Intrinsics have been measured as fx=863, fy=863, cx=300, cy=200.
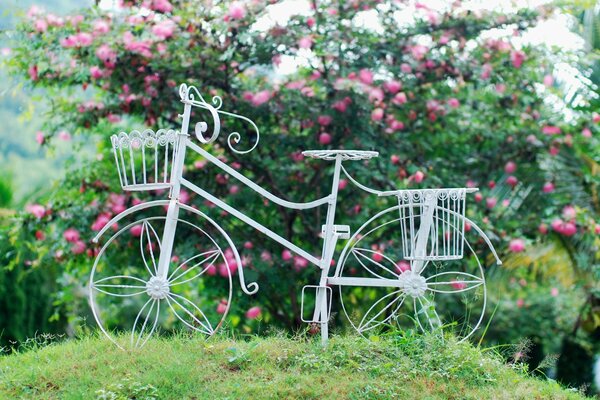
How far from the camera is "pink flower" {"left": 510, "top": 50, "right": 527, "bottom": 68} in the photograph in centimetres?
740

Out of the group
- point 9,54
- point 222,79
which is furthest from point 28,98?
point 222,79

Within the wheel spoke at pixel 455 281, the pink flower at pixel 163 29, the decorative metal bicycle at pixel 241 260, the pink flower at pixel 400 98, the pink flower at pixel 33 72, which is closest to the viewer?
the decorative metal bicycle at pixel 241 260

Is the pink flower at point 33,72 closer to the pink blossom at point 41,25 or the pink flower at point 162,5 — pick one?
the pink blossom at point 41,25

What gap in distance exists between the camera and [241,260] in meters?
7.10

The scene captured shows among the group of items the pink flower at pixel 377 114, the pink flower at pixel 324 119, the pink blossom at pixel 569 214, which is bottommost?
the pink blossom at pixel 569 214

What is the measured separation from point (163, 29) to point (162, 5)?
1.11 feet

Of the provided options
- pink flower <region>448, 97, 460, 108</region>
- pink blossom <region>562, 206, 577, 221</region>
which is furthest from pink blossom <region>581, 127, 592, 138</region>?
pink flower <region>448, 97, 460, 108</region>

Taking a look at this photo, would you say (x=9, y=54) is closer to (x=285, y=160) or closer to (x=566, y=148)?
(x=285, y=160)

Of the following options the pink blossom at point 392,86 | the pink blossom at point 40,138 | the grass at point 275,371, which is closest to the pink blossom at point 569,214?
the pink blossom at point 392,86

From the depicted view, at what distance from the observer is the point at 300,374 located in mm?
4738

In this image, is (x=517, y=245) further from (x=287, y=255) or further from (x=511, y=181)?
(x=287, y=255)

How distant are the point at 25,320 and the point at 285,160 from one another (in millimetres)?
3741

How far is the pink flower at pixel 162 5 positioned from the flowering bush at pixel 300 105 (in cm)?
1

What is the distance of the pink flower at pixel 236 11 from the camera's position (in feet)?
22.3
